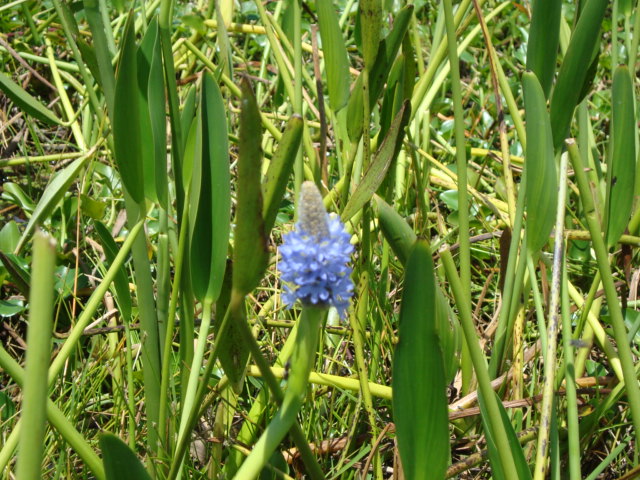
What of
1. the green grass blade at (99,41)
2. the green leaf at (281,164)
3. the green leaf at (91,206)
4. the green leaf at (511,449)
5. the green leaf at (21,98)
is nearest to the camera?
the green leaf at (281,164)

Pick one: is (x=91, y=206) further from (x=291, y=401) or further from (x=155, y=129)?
(x=291, y=401)

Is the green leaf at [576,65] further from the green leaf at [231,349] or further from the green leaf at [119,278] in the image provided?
the green leaf at [119,278]

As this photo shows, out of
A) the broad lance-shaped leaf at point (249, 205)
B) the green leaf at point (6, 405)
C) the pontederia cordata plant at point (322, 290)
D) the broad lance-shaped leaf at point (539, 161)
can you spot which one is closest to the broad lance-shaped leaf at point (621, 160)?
the pontederia cordata plant at point (322, 290)

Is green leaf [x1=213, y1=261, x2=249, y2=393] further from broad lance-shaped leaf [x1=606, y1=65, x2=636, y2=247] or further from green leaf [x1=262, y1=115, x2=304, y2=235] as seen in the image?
broad lance-shaped leaf [x1=606, y1=65, x2=636, y2=247]

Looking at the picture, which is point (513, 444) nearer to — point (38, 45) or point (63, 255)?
point (63, 255)

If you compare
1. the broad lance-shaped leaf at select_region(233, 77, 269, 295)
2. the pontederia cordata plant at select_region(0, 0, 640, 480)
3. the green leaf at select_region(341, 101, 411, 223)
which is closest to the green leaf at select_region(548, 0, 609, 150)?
the pontederia cordata plant at select_region(0, 0, 640, 480)

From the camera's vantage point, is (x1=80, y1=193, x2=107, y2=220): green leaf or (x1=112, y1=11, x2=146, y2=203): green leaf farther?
(x1=80, y1=193, x2=107, y2=220): green leaf
